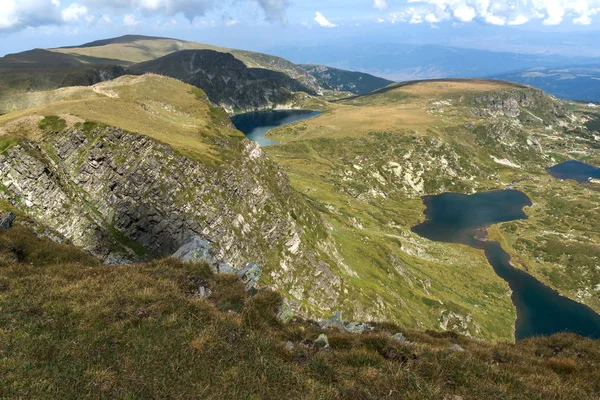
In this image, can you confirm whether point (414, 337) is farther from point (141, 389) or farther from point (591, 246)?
point (591, 246)

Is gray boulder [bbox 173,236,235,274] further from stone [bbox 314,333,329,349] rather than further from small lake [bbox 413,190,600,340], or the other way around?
small lake [bbox 413,190,600,340]

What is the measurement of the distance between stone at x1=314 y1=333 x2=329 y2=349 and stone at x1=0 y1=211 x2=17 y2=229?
30.7 metres

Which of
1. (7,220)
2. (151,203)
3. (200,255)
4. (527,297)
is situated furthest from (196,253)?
(527,297)

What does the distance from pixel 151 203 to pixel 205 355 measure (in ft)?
147

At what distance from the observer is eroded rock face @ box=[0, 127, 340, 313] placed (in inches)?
1801

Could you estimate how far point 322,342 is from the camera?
18.5 m

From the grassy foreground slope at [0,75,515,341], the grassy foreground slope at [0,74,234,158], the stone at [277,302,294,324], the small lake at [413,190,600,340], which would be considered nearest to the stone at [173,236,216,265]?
the stone at [277,302,294,324]

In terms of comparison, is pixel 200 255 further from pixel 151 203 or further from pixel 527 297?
pixel 527 297

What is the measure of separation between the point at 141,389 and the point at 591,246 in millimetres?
213787

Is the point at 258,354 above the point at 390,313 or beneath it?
above

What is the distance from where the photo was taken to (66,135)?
175 feet

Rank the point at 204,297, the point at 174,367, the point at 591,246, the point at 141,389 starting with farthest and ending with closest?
the point at 591,246 → the point at 204,297 → the point at 174,367 → the point at 141,389

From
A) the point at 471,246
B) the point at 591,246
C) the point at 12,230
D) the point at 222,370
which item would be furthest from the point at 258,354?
the point at 591,246

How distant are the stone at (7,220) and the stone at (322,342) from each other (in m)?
30.7
